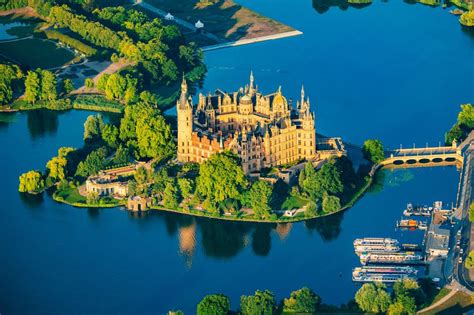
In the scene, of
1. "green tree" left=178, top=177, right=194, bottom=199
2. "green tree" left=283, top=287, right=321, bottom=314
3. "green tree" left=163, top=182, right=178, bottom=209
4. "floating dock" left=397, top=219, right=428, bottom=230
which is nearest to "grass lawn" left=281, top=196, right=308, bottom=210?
"green tree" left=178, top=177, right=194, bottom=199

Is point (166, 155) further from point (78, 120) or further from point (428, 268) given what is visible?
point (428, 268)

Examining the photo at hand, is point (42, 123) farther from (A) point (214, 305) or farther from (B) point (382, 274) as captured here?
(A) point (214, 305)

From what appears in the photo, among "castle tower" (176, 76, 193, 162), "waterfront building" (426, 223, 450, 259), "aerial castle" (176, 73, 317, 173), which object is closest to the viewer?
"waterfront building" (426, 223, 450, 259)

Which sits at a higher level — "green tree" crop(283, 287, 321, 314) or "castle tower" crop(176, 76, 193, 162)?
"castle tower" crop(176, 76, 193, 162)

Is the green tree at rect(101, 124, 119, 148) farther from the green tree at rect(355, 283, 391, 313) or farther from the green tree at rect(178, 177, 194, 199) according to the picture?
the green tree at rect(355, 283, 391, 313)

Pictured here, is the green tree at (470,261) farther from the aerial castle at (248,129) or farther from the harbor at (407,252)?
the aerial castle at (248,129)

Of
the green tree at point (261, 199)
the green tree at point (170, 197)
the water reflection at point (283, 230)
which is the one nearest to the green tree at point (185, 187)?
the green tree at point (170, 197)
